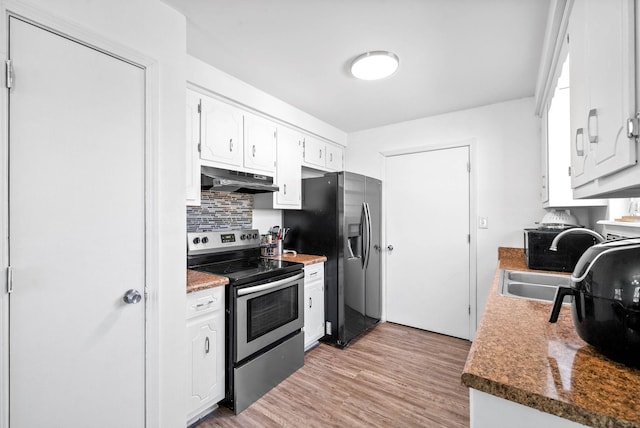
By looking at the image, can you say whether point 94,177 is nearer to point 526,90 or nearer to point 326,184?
point 326,184

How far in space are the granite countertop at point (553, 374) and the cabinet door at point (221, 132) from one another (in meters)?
1.95

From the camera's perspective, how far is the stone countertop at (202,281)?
1659mm

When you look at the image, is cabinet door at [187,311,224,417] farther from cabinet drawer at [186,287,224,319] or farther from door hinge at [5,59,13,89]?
door hinge at [5,59,13,89]

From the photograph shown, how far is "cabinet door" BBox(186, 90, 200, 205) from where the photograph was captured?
6.42ft

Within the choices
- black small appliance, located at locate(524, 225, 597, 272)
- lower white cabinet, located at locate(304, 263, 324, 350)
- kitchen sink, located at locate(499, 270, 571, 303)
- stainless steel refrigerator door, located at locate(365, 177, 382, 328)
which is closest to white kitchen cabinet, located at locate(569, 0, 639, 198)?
kitchen sink, located at locate(499, 270, 571, 303)

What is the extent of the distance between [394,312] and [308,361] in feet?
4.34

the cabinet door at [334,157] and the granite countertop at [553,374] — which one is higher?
the cabinet door at [334,157]

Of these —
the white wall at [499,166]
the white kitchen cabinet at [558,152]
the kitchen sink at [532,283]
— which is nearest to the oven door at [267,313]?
the kitchen sink at [532,283]

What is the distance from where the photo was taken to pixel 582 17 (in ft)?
3.22

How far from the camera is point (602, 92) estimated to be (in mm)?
766

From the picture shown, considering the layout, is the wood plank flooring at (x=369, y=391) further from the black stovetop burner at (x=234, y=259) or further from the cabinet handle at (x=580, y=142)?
the cabinet handle at (x=580, y=142)

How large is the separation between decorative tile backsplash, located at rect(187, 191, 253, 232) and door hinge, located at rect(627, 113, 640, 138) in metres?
2.38

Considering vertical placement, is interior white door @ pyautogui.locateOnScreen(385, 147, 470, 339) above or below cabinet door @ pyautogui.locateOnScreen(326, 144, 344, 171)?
below

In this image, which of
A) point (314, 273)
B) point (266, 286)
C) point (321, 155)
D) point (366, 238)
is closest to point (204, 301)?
point (266, 286)
